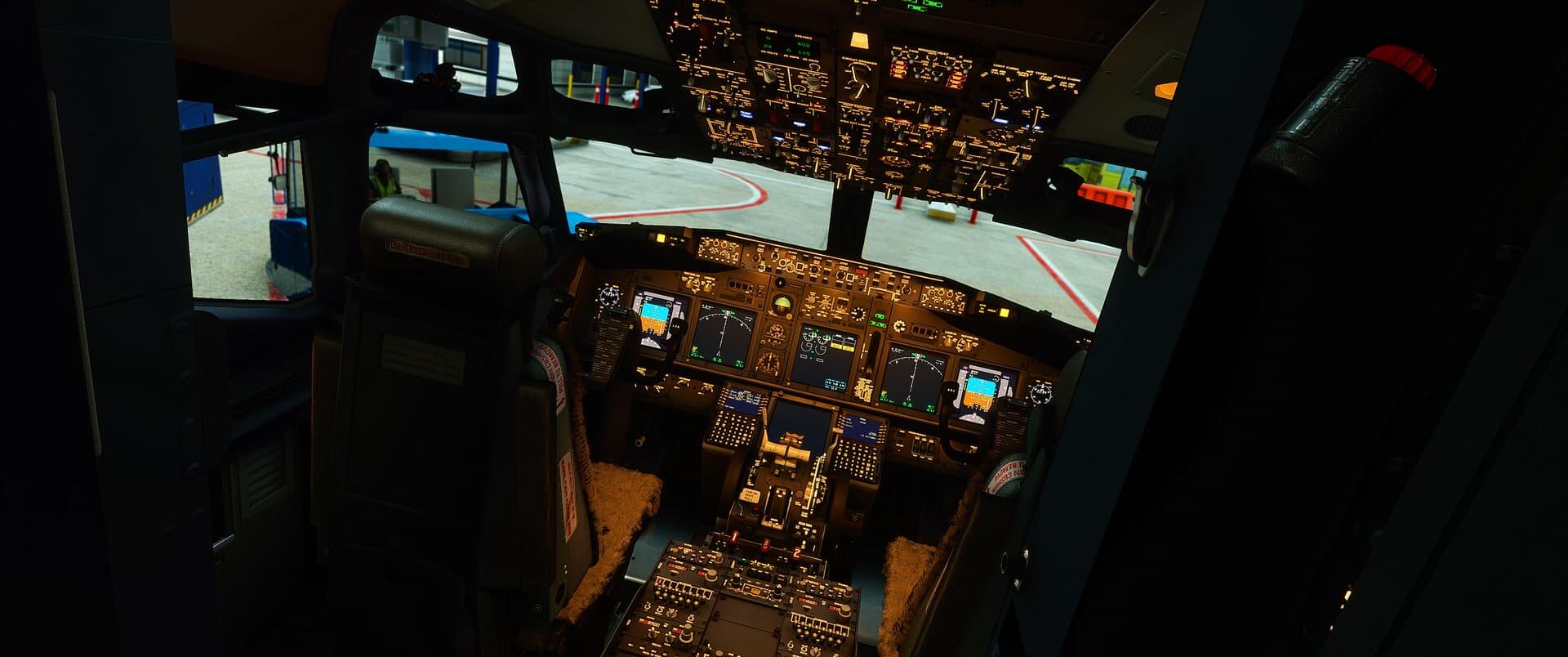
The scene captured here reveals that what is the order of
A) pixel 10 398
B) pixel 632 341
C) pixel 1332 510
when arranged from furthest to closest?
pixel 632 341 < pixel 1332 510 < pixel 10 398

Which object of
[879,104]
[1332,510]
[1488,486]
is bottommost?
[1332,510]

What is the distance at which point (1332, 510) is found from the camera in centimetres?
70

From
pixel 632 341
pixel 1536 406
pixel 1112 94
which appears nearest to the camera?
pixel 1536 406

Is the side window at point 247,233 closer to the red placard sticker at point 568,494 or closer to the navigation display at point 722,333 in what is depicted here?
the navigation display at point 722,333

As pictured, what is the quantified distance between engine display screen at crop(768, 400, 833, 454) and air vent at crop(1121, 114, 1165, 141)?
2.02 metres

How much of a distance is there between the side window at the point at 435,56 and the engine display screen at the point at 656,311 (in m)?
1.28

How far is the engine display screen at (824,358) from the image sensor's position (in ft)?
13.3

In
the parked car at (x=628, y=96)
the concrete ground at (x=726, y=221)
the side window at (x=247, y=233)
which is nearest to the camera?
the side window at (x=247, y=233)

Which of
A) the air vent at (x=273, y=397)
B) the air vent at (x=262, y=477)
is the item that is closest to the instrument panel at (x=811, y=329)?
the air vent at (x=273, y=397)

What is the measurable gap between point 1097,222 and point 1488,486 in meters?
3.05

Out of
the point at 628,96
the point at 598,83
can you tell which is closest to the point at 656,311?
the point at 598,83

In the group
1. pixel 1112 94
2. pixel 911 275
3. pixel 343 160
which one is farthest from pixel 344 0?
pixel 911 275

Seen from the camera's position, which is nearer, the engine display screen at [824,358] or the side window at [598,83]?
the engine display screen at [824,358]

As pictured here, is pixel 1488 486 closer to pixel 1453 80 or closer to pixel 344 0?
pixel 1453 80
